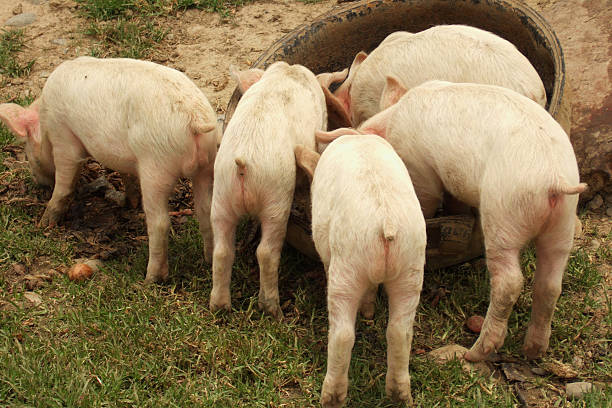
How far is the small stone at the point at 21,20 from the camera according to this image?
289 inches

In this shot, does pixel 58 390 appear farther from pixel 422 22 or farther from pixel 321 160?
pixel 422 22

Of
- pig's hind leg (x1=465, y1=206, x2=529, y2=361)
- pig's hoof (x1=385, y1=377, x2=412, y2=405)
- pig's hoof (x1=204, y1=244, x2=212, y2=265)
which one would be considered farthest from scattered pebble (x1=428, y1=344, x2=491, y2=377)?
pig's hoof (x1=204, y1=244, x2=212, y2=265)

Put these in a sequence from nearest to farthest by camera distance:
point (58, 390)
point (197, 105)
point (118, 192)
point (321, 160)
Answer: point (58, 390) → point (321, 160) → point (197, 105) → point (118, 192)

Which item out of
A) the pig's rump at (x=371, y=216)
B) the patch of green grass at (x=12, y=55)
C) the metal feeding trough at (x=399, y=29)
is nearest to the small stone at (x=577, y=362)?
the metal feeding trough at (x=399, y=29)

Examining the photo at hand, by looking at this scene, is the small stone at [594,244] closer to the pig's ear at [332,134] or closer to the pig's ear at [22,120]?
the pig's ear at [332,134]

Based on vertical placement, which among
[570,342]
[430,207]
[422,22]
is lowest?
[570,342]

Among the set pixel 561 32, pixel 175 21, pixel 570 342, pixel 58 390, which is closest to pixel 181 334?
pixel 58 390

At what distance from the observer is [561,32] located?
589cm

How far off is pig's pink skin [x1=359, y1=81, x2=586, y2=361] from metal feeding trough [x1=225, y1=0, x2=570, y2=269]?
0.56m

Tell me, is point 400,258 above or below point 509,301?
above

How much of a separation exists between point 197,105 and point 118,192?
1.43 m

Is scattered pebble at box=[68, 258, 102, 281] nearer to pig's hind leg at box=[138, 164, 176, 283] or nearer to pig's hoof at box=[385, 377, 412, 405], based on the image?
pig's hind leg at box=[138, 164, 176, 283]

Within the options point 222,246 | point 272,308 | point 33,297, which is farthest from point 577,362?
point 33,297

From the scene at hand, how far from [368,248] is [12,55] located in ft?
16.3
